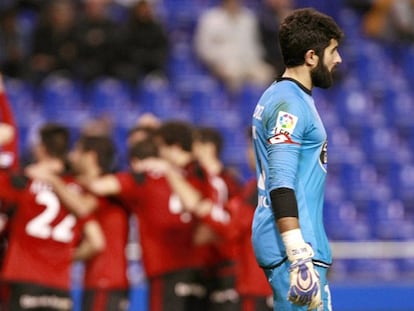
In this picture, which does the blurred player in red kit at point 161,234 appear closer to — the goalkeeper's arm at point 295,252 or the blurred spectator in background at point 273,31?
the goalkeeper's arm at point 295,252

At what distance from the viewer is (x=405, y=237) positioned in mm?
13477

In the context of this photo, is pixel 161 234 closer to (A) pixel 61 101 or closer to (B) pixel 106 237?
(B) pixel 106 237

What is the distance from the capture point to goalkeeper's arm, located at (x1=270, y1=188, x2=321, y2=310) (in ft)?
16.4

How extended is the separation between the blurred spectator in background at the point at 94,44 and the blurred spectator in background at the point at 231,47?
4.24ft

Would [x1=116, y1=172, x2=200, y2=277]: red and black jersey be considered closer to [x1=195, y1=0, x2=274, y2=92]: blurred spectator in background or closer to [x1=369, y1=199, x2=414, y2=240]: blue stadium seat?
[x1=369, y1=199, x2=414, y2=240]: blue stadium seat

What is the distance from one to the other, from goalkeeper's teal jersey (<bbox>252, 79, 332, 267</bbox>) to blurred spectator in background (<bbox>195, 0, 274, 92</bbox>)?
917 centimetres

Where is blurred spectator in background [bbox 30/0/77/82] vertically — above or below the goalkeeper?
above

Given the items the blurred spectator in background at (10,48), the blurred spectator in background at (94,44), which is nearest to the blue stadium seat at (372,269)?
the blurred spectator in background at (94,44)

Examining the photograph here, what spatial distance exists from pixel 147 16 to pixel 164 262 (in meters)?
5.89

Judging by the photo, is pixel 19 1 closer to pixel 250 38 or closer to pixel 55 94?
pixel 55 94

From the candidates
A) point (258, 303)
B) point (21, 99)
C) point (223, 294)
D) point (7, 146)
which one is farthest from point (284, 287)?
point (21, 99)

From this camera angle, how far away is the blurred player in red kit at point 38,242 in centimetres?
805

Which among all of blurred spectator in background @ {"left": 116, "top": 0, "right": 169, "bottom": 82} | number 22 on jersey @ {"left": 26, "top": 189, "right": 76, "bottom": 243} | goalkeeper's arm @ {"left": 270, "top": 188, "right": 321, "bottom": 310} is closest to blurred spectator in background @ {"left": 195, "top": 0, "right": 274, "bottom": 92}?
blurred spectator in background @ {"left": 116, "top": 0, "right": 169, "bottom": 82}

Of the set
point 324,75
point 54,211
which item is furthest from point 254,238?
point 54,211
